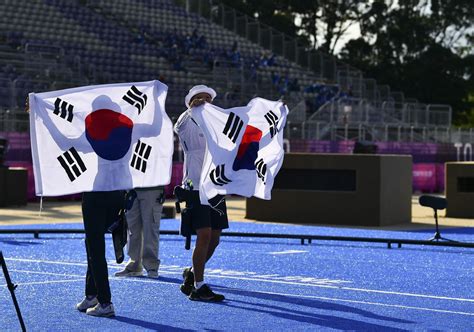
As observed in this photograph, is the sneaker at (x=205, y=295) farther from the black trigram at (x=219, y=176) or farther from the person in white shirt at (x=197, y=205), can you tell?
the black trigram at (x=219, y=176)

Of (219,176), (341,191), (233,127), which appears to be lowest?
(341,191)

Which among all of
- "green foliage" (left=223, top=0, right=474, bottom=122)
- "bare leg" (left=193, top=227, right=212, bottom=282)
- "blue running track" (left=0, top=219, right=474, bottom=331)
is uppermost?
"green foliage" (left=223, top=0, right=474, bottom=122)

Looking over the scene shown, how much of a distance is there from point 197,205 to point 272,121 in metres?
2.01

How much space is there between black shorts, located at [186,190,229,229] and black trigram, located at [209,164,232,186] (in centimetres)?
23

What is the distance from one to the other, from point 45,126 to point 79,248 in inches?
288

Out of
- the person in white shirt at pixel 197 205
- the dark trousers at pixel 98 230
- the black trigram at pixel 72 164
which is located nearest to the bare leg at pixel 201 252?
the person in white shirt at pixel 197 205

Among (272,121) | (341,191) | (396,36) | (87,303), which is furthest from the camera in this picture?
(396,36)

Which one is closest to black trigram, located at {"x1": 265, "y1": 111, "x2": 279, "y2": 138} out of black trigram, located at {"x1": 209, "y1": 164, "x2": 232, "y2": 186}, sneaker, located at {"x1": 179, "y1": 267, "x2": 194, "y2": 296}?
black trigram, located at {"x1": 209, "y1": 164, "x2": 232, "y2": 186}

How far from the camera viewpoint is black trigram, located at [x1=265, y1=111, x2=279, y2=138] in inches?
543

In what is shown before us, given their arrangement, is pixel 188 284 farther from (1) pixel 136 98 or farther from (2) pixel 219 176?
(1) pixel 136 98

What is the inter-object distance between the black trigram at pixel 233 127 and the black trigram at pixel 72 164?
2043 mm

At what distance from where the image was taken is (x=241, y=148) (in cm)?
1334

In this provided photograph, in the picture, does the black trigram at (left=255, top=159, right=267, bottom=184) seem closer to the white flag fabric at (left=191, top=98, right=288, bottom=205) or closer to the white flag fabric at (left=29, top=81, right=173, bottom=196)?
the white flag fabric at (left=191, top=98, right=288, bottom=205)

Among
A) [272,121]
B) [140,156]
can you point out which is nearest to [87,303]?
[140,156]
